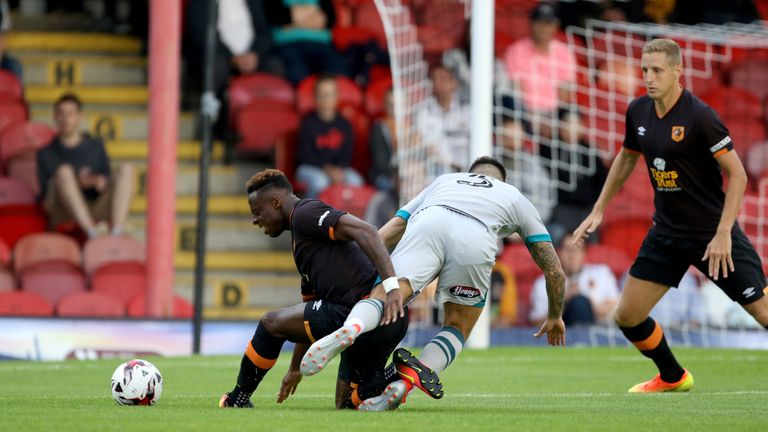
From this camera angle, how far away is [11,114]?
1548cm

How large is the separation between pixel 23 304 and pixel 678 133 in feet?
25.3

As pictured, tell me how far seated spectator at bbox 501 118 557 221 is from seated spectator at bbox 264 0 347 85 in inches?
100

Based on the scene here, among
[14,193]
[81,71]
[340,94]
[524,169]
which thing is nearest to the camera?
[14,193]

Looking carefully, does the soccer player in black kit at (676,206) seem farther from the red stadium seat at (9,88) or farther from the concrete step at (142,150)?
the red stadium seat at (9,88)

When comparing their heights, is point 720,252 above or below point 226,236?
above

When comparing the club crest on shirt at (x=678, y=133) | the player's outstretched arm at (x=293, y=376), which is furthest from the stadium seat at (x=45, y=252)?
the club crest on shirt at (x=678, y=133)

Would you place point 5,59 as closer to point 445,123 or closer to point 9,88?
point 9,88

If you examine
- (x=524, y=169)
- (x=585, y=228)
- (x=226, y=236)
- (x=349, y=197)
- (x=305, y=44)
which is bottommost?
(x=226, y=236)

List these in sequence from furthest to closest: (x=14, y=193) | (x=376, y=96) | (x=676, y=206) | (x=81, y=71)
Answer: (x=81, y=71), (x=376, y=96), (x=14, y=193), (x=676, y=206)

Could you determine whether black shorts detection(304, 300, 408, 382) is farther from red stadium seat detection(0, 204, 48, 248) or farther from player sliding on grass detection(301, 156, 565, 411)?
red stadium seat detection(0, 204, 48, 248)

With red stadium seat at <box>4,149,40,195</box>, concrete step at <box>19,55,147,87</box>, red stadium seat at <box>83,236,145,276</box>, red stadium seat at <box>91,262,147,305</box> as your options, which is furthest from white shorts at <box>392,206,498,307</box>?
concrete step at <box>19,55,147,87</box>

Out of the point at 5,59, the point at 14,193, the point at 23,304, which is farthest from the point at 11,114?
the point at 23,304

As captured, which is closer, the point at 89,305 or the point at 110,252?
the point at 89,305

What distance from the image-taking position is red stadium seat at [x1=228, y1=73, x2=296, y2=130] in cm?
1565
